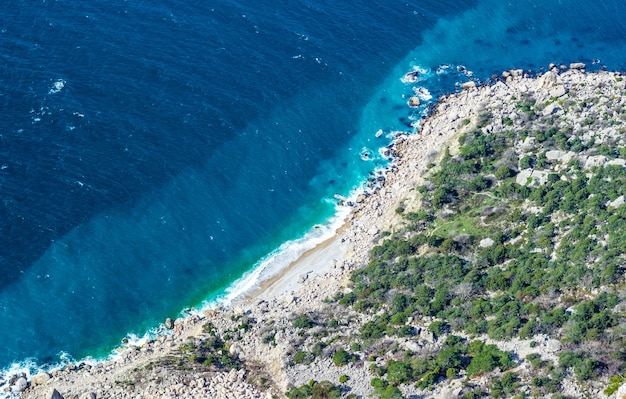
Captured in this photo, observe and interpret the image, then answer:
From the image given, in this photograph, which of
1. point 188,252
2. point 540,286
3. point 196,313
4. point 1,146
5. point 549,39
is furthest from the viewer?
point 549,39

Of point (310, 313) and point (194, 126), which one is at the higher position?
point (194, 126)

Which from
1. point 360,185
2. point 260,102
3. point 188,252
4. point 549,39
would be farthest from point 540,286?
point 549,39

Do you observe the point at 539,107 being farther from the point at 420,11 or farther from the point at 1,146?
the point at 1,146

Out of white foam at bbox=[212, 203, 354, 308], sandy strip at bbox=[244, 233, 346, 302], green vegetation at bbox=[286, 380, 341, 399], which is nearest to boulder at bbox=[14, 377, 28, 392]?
white foam at bbox=[212, 203, 354, 308]

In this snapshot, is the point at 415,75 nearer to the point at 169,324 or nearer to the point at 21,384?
the point at 169,324

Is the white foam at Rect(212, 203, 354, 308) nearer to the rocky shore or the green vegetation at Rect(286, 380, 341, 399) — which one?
the rocky shore

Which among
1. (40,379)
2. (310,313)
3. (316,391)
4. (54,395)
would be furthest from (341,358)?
(40,379)
